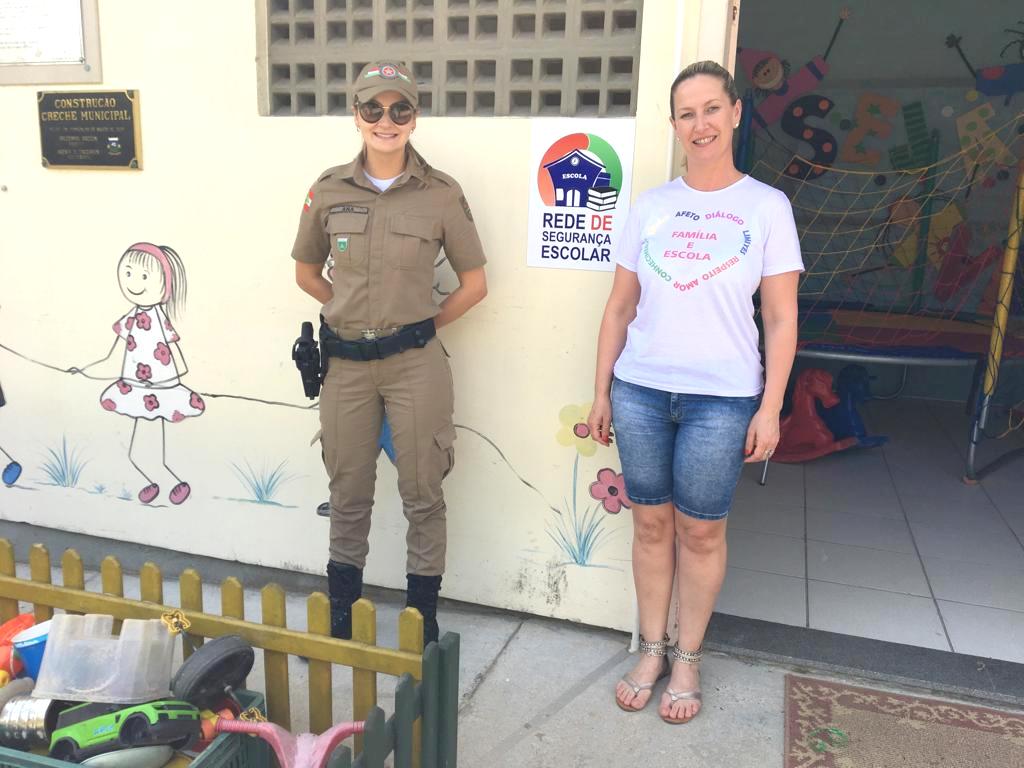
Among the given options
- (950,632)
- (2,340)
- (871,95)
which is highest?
(871,95)

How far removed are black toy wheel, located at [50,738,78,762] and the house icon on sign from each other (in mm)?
1949

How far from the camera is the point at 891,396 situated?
6.47 m

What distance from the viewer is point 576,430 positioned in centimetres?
277

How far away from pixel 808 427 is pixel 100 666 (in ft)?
13.5

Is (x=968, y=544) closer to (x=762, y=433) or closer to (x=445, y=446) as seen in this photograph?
(x=762, y=433)

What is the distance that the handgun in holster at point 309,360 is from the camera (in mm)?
2504

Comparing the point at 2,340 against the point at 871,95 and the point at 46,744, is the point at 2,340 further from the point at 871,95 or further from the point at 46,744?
the point at 871,95

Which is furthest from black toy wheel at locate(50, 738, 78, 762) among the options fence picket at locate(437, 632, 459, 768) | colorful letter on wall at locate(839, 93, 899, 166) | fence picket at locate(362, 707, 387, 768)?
colorful letter on wall at locate(839, 93, 899, 166)

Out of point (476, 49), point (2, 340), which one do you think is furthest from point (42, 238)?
point (476, 49)

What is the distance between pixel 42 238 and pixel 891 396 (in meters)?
5.85

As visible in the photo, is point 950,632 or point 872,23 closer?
point 950,632

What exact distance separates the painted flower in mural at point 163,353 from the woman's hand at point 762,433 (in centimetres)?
227

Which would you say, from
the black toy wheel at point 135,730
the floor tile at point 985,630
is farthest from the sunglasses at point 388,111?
the floor tile at point 985,630

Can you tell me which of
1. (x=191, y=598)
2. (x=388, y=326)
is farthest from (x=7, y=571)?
(x=388, y=326)
